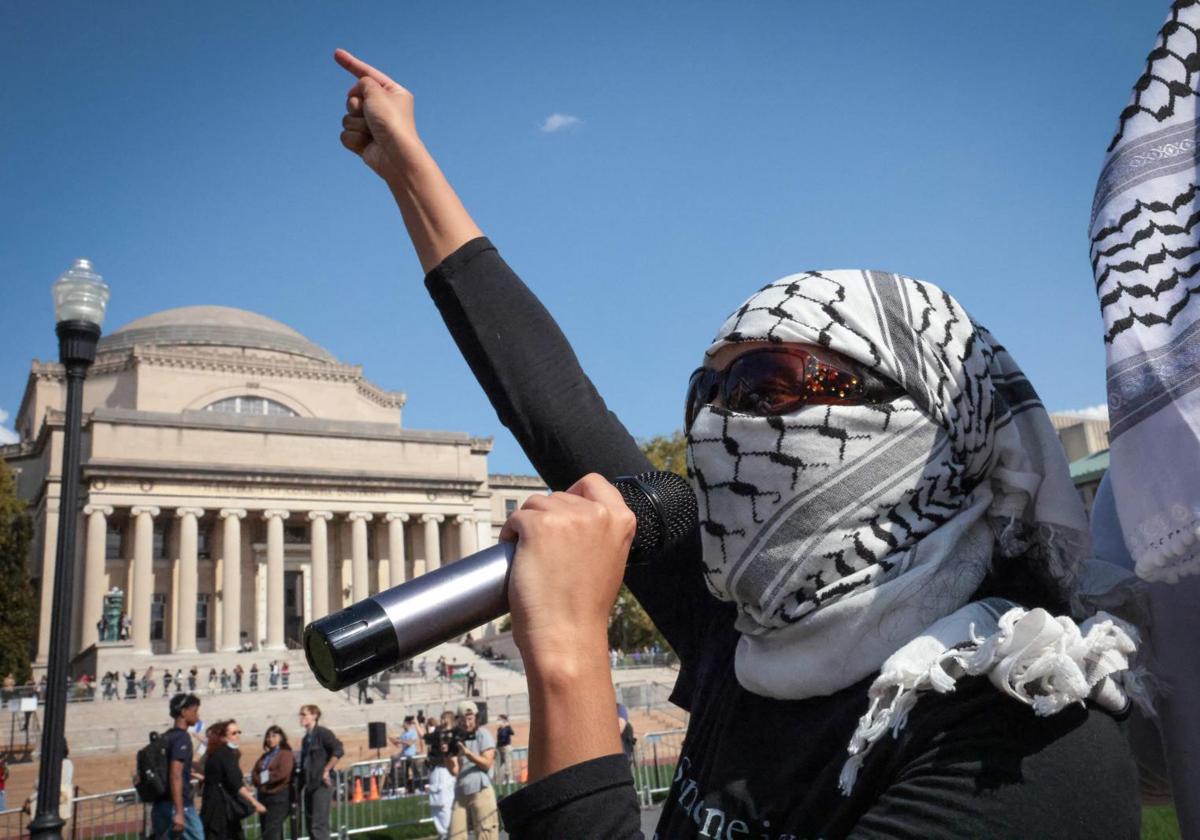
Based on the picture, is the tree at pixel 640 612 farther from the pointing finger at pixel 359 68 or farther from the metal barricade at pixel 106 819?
the pointing finger at pixel 359 68

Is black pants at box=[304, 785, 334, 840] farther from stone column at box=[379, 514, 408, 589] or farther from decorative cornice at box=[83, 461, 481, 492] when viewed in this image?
stone column at box=[379, 514, 408, 589]

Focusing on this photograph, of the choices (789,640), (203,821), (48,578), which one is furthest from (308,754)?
(48,578)

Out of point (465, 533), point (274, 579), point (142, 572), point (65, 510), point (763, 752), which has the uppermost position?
point (465, 533)

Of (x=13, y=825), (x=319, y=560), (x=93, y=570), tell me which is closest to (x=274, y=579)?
(x=319, y=560)

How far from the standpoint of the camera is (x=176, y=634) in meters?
57.4

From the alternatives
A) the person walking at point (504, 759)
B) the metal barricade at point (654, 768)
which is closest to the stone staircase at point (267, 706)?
the person walking at point (504, 759)

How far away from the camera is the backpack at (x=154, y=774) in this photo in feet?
36.4

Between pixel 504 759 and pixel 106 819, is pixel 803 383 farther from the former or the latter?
pixel 504 759

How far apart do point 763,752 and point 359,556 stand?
61203 mm

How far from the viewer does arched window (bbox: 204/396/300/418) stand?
226ft

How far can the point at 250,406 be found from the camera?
230 feet

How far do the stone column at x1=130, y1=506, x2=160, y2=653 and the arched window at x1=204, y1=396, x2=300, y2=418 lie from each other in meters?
13.3

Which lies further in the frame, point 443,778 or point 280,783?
point 443,778

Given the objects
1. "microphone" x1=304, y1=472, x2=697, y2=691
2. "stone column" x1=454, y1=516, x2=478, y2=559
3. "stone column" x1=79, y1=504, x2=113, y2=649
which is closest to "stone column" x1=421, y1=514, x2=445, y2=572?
"stone column" x1=454, y1=516, x2=478, y2=559
